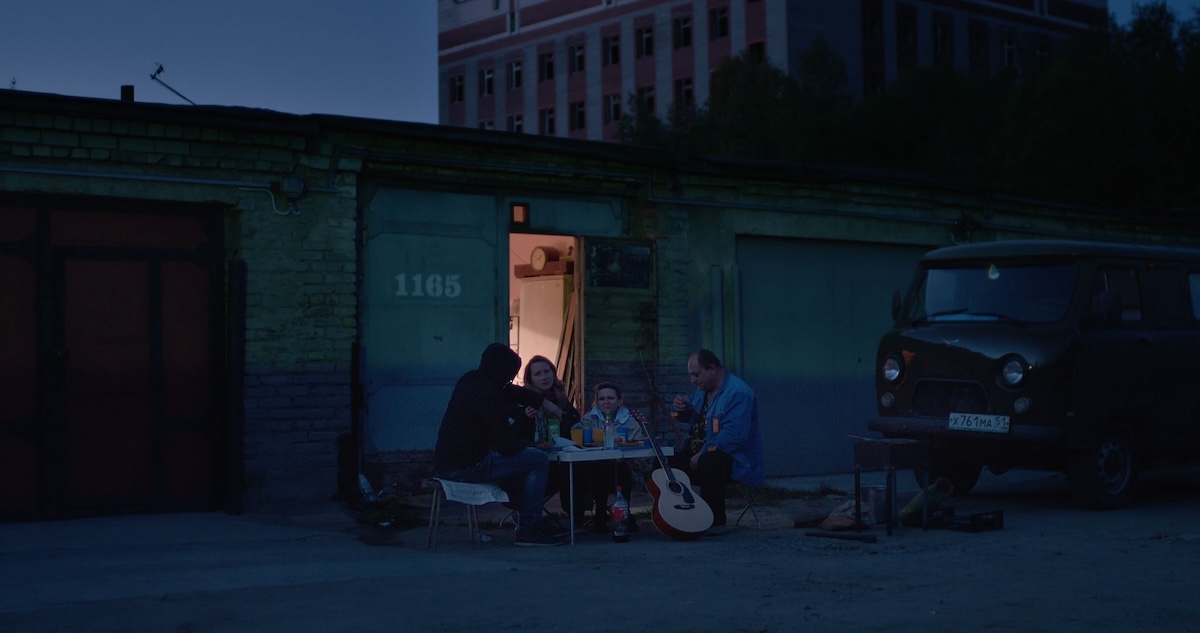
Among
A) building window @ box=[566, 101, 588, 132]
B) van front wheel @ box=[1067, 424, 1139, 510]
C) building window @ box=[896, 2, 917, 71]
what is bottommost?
van front wheel @ box=[1067, 424, 1139, 510]

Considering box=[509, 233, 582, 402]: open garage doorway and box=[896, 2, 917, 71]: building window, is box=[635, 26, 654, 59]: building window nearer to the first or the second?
Result: box=[896, 2, 917, 71]: building window

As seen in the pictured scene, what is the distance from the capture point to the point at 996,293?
41.0ft

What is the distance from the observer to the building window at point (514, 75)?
6044 centimetres

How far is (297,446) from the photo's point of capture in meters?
12.3

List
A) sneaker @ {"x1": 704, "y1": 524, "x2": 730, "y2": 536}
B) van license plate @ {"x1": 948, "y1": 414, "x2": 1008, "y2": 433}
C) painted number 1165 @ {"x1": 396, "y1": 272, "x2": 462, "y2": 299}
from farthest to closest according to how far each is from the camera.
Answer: painted number 1165 @ {"x1": 396, "y1": 272, "x2": 462, "y2": 299} → van license plate @ {"x1": 948, "y1": 414, "x2": 1008, "y2": 433} → sneaker @ {"x1": 704, "y1": 524, "x2": 730, "y2": 536}

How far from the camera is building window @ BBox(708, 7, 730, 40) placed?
5231cm

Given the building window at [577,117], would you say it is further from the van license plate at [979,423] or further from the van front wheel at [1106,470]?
the van license plate at [979,423]

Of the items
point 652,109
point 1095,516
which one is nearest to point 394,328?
point 1095,516

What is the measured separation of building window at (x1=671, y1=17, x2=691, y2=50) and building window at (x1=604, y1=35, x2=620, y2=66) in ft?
9.63

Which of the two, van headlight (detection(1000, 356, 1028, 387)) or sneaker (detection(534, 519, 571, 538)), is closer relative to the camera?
sneaker (detection(534, 519, 571, 538))

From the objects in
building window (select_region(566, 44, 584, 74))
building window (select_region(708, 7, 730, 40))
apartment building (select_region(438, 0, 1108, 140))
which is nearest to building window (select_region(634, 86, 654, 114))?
apartment building (select_region(438, 0, 1108, 140))

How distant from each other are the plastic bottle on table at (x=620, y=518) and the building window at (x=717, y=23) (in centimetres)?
4338

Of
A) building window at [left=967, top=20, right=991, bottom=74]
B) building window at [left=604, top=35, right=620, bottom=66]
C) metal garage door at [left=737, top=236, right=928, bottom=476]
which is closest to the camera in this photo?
metal garage door at [left=737, top=236, right=928, bottom=476]

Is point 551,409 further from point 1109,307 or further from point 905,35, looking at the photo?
point 905,35
